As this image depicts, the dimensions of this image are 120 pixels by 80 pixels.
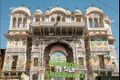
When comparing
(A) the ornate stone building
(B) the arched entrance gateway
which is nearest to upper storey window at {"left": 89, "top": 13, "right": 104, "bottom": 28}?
(A) the ornate stone building

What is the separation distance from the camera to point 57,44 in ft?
88.3

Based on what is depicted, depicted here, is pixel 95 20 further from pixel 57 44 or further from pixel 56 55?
pixel 56 55

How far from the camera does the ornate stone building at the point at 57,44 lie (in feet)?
83.1

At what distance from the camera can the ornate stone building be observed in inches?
998

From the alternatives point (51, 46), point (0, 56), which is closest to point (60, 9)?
point (51, 46)

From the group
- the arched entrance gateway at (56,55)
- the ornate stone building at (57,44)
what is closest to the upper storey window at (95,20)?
the ornate stone building at (57,44)

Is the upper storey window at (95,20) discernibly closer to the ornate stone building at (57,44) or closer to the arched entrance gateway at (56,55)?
the ornate stone building at (57,44)

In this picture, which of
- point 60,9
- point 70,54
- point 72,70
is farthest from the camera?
point 60,9

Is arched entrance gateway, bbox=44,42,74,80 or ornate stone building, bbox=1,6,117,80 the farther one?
arched entrance gateway, bbox=44,42,74,80

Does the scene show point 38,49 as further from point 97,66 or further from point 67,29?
point 97,66

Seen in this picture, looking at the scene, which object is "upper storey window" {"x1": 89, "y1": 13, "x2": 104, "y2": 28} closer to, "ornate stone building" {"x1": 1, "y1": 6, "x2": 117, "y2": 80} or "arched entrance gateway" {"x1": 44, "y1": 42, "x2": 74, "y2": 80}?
"ornate stone building" {"x1": 1, "y1": 6, "x2": 117, "y2": 80}

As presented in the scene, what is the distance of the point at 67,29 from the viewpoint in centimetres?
2684

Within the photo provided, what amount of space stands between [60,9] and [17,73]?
9.67 metres

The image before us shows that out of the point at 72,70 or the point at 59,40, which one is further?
the point at 59,40
